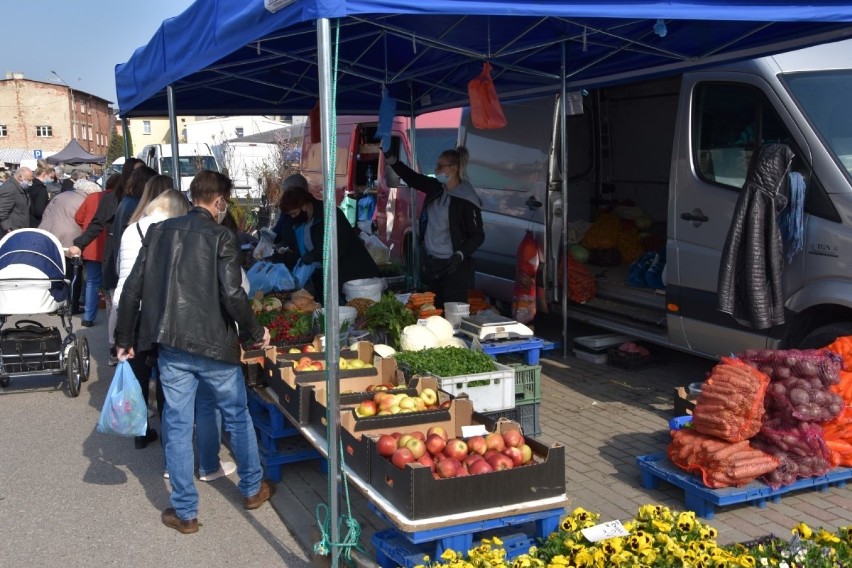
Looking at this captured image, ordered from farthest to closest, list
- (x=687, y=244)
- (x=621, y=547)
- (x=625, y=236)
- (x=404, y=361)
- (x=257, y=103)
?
(x=257, y=103)
(x=625, y=236)
(x=687, y=244)
(x=404, y=361)
(x=621, y=547)

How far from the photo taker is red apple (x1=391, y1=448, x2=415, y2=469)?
3709 mm

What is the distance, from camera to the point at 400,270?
941cm

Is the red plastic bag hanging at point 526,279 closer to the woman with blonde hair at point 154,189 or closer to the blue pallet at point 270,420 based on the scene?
the blue pallet at point 270,420

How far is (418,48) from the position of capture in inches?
308

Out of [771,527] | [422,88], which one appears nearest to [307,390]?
[771,527]

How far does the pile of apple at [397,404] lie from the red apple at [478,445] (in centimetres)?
55

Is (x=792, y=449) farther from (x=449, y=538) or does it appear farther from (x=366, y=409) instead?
(x=366, y=409)

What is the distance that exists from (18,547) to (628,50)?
563cm

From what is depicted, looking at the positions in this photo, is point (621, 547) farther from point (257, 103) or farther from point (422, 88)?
point (257, 103)

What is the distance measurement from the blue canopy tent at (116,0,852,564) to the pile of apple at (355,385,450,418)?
731 millimetres

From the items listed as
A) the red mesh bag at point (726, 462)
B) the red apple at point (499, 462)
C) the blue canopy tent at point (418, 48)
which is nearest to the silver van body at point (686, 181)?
the blue canopy tent at point (418, 48)

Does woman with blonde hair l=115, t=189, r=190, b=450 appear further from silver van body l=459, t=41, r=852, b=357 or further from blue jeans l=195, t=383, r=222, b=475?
silver van body l=459, t=41, r=852, b=357

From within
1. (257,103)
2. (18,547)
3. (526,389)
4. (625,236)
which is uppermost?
(257,103)

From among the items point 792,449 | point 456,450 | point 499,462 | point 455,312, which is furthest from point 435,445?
point 455,312
